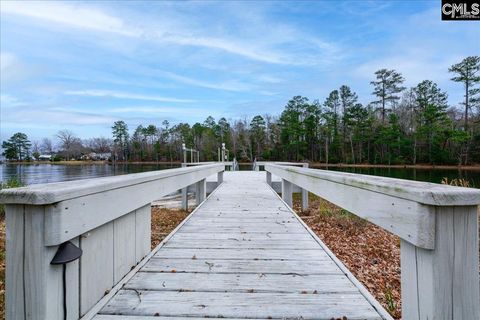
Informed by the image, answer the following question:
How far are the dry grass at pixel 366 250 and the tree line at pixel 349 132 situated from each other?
3418 cm

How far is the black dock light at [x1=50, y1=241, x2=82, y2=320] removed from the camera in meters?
1.33

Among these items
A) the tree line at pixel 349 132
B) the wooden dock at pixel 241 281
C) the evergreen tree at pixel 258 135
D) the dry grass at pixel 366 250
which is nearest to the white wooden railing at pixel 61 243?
the wooden dock at pixel 241 281

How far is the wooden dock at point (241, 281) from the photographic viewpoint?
164cm

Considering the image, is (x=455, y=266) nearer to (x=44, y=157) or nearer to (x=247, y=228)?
(x=247, y=228)

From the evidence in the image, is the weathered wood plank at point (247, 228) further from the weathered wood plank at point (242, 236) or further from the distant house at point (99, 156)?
the distant house at point (99, 156)

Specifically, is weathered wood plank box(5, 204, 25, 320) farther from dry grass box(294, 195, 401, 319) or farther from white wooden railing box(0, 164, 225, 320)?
dry grass box(294, 195, 401, 319)

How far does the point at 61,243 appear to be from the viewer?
4.33 feet

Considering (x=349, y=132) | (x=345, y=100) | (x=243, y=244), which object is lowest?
(x=243, y=244)

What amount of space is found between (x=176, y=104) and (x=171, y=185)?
6856cm

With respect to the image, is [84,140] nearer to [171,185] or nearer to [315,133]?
[315,133]

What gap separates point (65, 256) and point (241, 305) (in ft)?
3.27

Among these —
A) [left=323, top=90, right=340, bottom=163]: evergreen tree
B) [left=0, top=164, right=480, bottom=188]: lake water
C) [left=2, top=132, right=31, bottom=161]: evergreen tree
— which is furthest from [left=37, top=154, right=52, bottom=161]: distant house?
[left=323, top=90, right=340, bottom=163]: evergreen tree

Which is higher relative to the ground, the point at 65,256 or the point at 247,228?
the point at 65,256

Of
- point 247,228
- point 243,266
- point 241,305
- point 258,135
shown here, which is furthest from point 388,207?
point 258,135
